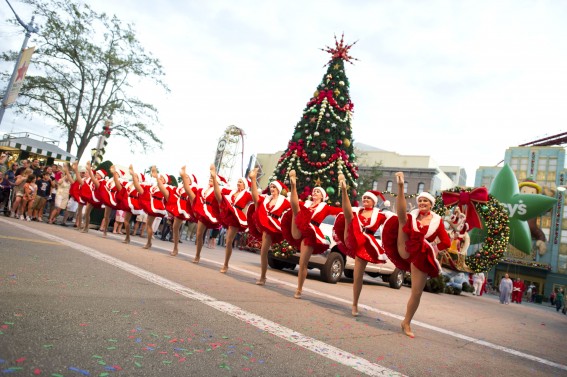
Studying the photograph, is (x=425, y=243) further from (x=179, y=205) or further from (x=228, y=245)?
(x=179, y=205)

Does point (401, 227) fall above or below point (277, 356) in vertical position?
above

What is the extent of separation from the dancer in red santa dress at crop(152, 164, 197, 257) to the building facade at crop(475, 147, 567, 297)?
147ft

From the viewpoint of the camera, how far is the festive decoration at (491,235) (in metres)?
16.9

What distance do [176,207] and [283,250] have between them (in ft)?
9.17

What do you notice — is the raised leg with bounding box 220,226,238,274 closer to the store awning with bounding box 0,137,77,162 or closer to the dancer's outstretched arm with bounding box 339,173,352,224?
the dancer's outstretched arm with bounding box 339,173,352,224

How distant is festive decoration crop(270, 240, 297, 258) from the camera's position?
10.5 meters

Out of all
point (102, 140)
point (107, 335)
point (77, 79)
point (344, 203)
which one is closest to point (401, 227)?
point (344, 203)

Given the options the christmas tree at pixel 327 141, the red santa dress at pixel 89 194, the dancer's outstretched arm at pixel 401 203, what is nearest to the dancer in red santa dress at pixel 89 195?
→ the red santa dress at pixel 89 194

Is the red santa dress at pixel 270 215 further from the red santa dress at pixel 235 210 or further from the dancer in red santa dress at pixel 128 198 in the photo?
the dancer in red santa dress at pixel 128 198

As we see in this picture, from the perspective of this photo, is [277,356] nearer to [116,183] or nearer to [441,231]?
[441,231]

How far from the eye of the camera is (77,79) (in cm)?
2759

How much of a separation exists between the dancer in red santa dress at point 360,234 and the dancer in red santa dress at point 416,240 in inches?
20.2

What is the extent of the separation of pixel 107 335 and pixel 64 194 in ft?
43.3

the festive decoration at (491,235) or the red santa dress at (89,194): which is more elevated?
the festive decoration at (491,235)
